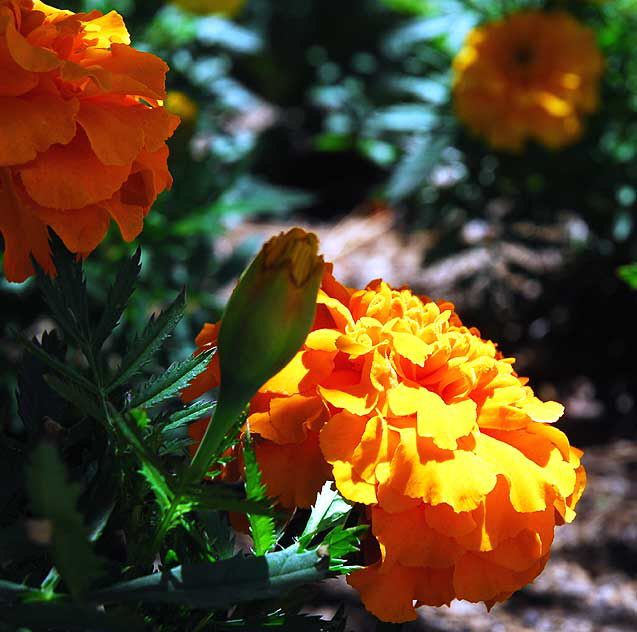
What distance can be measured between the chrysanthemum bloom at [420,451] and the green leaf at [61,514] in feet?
0.52

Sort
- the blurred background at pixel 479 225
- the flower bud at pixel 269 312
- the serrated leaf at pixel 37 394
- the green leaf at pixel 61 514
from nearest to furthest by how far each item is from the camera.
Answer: the green leaf at pixel 61 514 < the flower bud at pixel 269 312 < the serrated leaf at pixel 37 394 < the blurred background at pixel 479 225

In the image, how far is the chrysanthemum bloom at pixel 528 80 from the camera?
5.85ft

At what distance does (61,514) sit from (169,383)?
16cm

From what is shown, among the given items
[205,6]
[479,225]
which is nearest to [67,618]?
[205,6]

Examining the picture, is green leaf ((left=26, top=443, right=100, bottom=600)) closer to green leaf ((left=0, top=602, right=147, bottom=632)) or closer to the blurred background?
green leaf ((left=0, top=602, right=147, bottom=632))

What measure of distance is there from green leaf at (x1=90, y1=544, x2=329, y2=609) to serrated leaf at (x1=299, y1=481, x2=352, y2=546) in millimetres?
52

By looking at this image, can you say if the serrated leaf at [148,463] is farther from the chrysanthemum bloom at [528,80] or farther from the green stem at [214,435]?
the chrysanthemum bloom at [528,80]

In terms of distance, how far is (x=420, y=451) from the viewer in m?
0.50

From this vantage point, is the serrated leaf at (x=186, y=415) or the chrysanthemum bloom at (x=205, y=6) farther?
the chrysanthemum bloom at (x=205, y=6)

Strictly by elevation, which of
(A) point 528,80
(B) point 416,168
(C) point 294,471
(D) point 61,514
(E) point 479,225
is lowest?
(E) point 479,225

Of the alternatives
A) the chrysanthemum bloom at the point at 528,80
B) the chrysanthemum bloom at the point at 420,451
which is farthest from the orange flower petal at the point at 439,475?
the chrysanthemum bloom at the point at 528,80

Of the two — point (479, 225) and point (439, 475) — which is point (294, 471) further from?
point (479, 225)

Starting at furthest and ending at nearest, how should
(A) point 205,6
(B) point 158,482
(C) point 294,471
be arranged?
1. (A) point 205,6
2. (C) point 294,471
3. (B) point 158,482

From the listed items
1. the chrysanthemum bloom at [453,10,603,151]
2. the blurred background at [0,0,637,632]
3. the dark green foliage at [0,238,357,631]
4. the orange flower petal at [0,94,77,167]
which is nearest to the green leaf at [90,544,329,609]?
the dark green foliage at [0,238,357,631]
